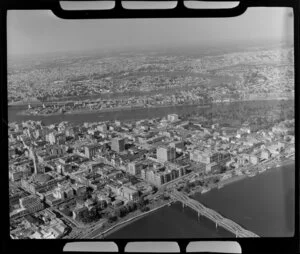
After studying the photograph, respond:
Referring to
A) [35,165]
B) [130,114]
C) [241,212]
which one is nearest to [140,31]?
[130,114]

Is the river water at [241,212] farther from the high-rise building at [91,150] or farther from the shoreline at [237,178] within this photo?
the high-rise building at [91,150]

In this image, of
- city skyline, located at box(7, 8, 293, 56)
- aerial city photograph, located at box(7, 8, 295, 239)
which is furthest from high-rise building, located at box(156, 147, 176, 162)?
city skyline, located at box(7, 8, 293, 56)

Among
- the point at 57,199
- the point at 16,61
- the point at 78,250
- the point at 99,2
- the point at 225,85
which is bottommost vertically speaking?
the point at 78,250

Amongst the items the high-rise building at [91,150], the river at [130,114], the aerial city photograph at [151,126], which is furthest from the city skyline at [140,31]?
the high-rise building at [91,150]

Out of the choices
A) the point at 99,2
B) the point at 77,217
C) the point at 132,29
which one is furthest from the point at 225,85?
the point at 77,217

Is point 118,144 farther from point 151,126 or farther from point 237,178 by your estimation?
point 237,178

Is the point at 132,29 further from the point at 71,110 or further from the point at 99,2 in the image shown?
the point at 71,110

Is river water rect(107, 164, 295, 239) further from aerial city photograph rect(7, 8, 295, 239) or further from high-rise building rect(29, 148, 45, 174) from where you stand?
high-rise building rect(29, 148, 45, 174)
